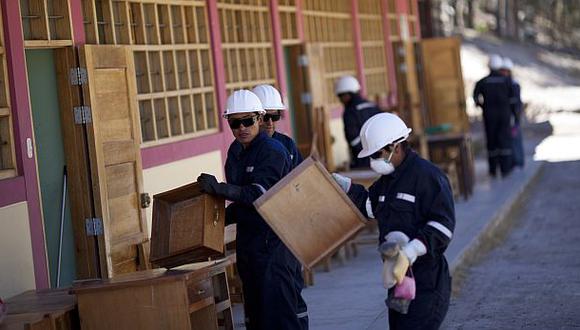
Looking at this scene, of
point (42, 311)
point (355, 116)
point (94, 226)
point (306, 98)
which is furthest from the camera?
point (306, 98)

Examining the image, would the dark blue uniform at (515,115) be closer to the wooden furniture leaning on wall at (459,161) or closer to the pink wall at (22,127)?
the wooden furniture leaning on wall at (459,161)

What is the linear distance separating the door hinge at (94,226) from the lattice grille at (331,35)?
6.72m

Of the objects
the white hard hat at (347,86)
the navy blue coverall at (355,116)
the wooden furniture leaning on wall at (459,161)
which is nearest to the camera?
the navy blue coverall at (355,116)

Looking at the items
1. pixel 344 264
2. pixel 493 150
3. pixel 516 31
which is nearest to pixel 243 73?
pixel 344 264

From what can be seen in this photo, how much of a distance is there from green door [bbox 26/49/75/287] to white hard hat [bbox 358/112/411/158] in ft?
10.1

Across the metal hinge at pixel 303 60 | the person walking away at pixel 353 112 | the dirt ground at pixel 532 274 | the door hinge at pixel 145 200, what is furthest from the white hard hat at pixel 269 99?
the metal hinge at pixel 303 60

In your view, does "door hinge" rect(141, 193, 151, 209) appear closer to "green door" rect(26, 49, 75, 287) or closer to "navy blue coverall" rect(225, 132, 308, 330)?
"green door" rect(26, 49, 75, 287)

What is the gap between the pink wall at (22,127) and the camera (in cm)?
751

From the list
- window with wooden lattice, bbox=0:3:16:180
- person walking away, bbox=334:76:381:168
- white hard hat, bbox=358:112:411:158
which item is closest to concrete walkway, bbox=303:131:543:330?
person walking away, bbox=334:76:381:168

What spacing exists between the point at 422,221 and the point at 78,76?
3243mm

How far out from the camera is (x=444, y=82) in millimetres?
19609

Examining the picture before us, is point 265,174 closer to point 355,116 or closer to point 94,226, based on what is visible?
point 94,226

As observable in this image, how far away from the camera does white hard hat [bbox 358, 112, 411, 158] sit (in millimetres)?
5875

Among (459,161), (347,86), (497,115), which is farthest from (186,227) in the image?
(497,115)
